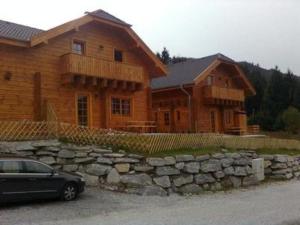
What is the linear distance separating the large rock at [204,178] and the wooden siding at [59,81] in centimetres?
860

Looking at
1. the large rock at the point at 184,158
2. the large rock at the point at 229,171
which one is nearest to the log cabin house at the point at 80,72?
the large rock at the point at 184,158

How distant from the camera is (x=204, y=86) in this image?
120 ft

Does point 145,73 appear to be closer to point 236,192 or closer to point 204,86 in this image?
point 204,86

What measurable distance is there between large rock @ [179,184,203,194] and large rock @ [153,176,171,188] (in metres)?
0.74

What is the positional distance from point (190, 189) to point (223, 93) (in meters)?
19.4

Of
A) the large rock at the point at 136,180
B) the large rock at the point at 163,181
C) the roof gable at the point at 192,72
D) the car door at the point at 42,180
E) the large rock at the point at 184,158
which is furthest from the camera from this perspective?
the roof gable at the point at 192,72

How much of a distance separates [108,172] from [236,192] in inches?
226

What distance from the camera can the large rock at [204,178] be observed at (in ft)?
63.6

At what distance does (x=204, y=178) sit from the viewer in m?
19.6

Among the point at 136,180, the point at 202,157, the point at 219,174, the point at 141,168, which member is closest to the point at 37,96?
the point at 141,168

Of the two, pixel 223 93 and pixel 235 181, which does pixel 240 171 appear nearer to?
pixel 235 181

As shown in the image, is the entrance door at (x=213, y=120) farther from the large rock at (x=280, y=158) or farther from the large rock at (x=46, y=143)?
the large rock at (x=46, y=143)

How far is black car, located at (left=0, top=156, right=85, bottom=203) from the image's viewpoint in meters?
14.3

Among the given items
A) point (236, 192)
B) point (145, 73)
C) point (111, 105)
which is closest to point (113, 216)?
point (236, 192)
